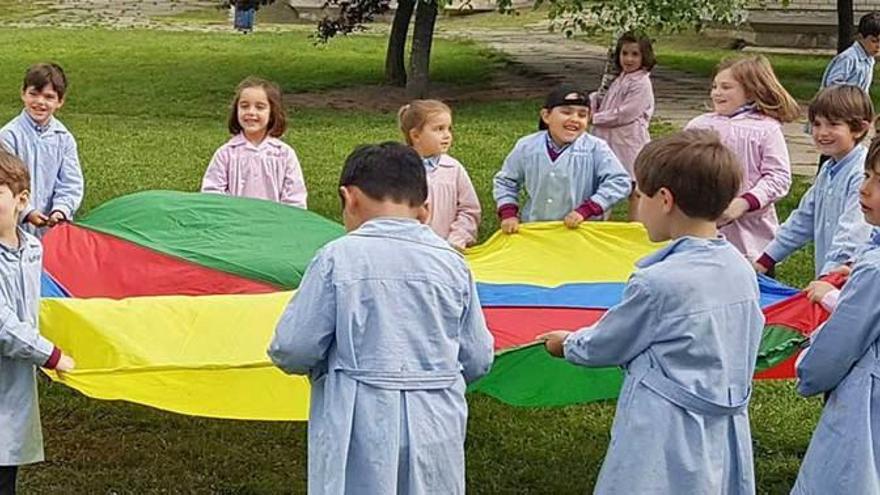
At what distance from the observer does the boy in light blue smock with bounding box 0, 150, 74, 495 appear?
3.40m

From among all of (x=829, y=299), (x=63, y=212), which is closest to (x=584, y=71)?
(x=63, y=212)

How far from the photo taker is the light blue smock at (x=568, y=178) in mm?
5047

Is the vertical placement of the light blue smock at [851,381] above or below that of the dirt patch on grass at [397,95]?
above

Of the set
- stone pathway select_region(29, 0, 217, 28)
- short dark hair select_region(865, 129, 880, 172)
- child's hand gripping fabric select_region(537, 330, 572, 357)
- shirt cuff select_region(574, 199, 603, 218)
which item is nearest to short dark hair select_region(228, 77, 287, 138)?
shirt cuff select_region(574, 199, 603, 218)

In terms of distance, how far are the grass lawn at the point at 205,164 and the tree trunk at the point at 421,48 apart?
0.83 metres

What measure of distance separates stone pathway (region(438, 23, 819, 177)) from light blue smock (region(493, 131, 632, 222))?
18.5 feet

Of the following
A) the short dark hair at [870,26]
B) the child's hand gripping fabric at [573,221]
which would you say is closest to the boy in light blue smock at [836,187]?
the child's hand gripping fabric at [573,221]

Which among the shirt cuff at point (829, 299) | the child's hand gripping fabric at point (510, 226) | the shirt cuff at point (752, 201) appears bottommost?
the child's hand gripping fabric at point (510, 226)

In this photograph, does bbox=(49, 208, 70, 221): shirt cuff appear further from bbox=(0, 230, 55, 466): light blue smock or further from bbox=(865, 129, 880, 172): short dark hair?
bbox=(865, 129, 880, 172): short dark hair

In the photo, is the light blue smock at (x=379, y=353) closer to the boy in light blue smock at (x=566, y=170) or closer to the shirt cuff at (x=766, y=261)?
the shirt cuff at (x=766, y=261)

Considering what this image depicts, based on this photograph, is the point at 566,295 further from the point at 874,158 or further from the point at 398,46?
the point at 398,46

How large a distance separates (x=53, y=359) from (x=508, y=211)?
2.03 meters

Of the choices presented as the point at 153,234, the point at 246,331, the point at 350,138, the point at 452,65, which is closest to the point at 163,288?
the point at 153,234

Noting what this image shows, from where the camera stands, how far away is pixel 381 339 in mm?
2865
